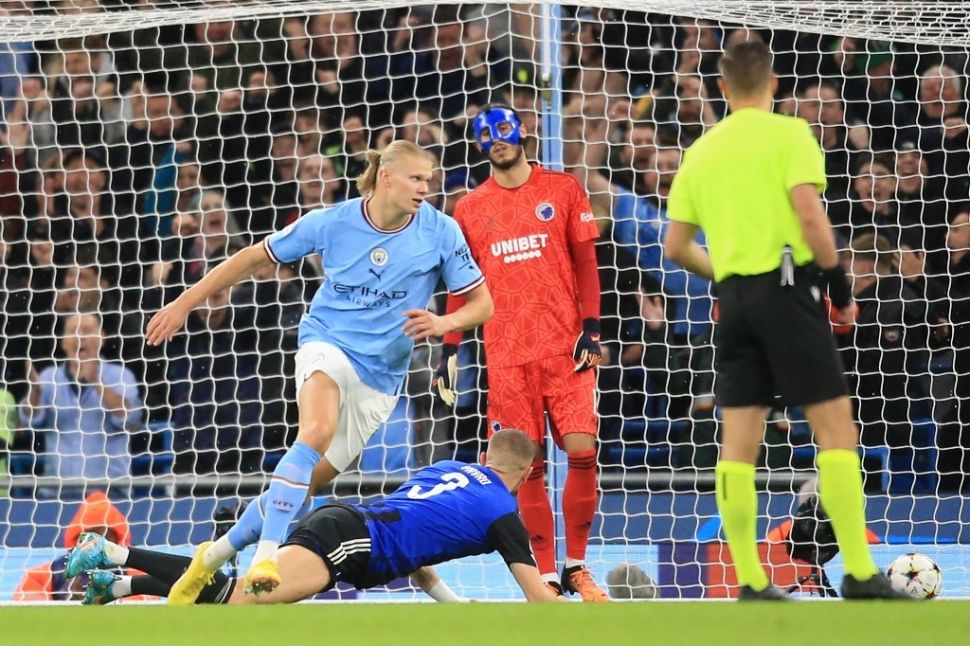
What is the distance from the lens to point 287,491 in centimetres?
596

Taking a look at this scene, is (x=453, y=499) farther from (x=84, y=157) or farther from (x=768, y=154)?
(x=84, y=157)

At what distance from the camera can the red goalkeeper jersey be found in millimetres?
7648

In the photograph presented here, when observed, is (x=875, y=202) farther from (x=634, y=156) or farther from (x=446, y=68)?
(x=446, y=68)

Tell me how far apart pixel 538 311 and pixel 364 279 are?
1.40 metres

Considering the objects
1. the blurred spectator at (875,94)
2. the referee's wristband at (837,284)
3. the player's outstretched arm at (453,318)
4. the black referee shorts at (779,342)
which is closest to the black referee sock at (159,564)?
the player's outstretched arm at (453,318)

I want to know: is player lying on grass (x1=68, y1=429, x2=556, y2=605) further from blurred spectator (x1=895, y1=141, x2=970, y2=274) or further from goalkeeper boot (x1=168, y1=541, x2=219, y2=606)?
blurred spectator (x1=895, y1=141, x2=970, y2=274)

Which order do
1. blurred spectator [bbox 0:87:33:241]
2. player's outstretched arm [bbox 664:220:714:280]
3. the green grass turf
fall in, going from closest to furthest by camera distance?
the green grass turf < player's outstretched arm [bbox 664:220:714:280] < blurred spectator [bbox 0:87:33:241]

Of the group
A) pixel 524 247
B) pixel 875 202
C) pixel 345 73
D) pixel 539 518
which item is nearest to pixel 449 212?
pixel 345 73

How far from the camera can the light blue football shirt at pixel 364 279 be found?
645cm

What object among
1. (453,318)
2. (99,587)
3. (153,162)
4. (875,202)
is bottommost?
(99,587)

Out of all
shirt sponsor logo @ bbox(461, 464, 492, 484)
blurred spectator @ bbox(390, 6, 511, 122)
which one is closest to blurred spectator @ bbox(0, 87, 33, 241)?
blurred spectator @ bbox(390, 6, 511, 122)

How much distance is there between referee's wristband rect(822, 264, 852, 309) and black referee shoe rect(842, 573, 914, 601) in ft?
2.78

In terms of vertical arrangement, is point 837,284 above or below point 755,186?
below

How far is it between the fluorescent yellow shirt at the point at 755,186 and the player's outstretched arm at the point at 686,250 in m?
0.13
